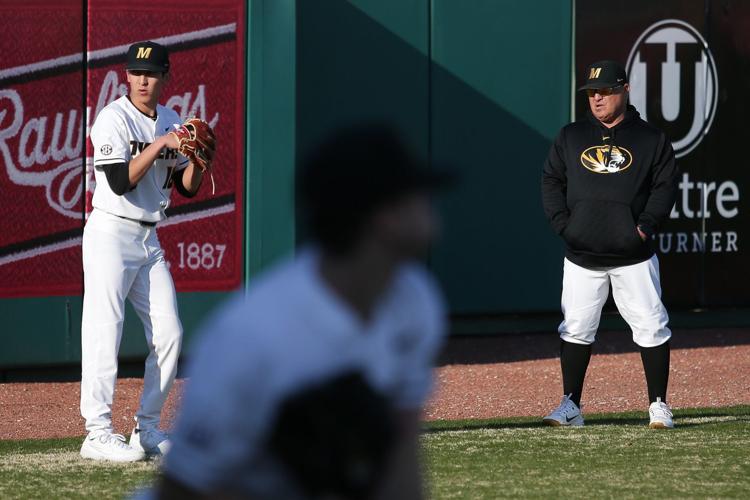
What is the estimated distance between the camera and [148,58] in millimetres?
6414

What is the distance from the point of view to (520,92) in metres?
12.4

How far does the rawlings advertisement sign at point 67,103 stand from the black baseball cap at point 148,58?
3266mm

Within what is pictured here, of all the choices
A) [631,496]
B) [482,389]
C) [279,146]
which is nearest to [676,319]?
[482,389]

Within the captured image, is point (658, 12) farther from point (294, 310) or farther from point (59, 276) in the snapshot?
point (294, 310)

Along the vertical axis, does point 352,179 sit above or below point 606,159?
below

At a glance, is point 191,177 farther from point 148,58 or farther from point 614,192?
point 614,192

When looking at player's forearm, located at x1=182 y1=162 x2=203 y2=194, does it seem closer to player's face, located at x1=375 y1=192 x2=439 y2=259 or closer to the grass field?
the grass field

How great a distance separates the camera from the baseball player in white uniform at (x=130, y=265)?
6367 mm

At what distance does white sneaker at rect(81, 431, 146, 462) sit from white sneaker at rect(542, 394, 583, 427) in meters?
2.34

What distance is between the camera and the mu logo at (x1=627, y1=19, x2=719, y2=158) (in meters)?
12.7

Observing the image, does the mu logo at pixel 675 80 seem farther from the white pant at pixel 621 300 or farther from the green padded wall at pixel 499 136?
the white pant at pixel 621 300

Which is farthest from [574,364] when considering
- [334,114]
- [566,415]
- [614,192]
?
[334,114]

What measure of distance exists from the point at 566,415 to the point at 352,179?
5.72 m

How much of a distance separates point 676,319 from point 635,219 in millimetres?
5552
